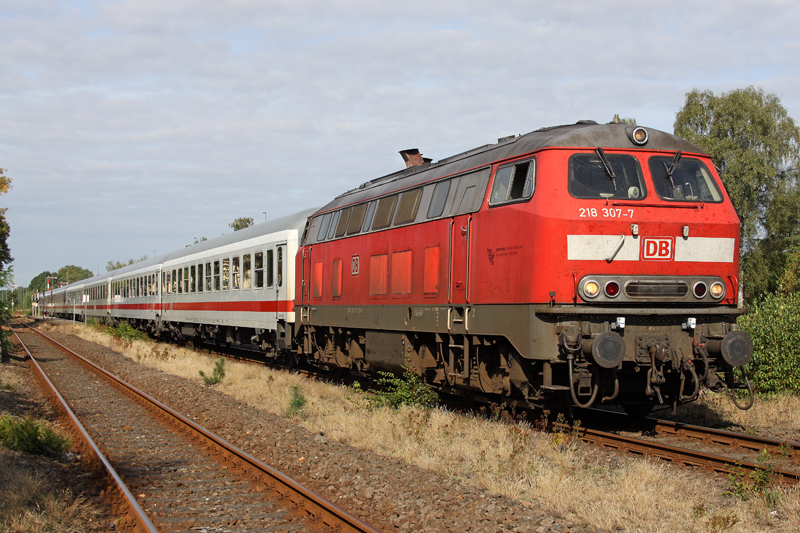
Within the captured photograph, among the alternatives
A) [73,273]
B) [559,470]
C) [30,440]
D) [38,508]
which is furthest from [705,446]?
[73,273]

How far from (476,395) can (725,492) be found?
4795mm

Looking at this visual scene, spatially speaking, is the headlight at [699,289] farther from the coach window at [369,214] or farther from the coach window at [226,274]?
the coach window at [226,274]

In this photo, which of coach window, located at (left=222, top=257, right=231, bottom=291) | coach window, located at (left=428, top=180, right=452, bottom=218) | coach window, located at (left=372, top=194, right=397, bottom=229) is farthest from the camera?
coach window, located at (left=222, top=257, right=231, bottom=291)

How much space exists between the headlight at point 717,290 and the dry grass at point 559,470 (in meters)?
2.35

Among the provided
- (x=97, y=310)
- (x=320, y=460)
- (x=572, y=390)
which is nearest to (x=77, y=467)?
(x=320, y=460)

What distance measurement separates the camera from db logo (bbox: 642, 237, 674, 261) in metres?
8.66

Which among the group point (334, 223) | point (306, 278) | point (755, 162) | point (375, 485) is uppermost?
point (755, 162)

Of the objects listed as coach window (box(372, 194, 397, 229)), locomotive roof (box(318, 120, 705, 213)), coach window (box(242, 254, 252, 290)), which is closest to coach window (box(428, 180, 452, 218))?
locomotive roof (box(318, 120, 705, 213))

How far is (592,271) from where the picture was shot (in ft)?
28.1

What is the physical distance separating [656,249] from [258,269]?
1378 centimetres

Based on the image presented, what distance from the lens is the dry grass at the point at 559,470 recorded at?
6074mm

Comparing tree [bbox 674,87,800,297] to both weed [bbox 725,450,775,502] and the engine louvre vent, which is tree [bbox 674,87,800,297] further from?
weed [bbox 725,450,775,502]

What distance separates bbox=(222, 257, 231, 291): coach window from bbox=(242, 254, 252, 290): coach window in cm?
149

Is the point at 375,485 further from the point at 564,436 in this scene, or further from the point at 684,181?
the point at 684,181
